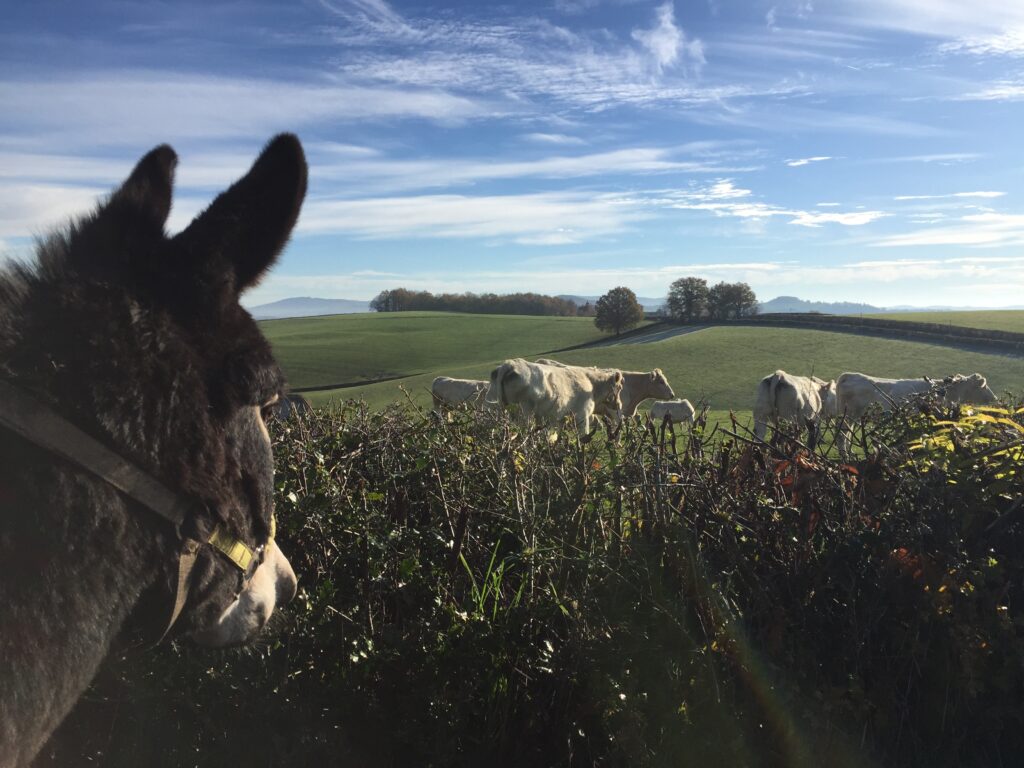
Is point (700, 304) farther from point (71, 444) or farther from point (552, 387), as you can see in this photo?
point (71, 444)

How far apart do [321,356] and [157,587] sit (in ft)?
200

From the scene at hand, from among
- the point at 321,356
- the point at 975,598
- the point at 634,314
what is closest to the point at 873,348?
the point at 634,314

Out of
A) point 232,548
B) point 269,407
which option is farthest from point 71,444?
point 269,407

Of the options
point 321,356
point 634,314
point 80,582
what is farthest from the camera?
point 634,314

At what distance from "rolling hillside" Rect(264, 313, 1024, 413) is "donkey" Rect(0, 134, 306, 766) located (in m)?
9.32

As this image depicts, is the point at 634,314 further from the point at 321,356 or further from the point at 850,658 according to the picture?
the point at 850,658

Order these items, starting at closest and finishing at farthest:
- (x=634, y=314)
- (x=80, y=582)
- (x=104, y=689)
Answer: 1. (x=80, y=582)
2. (x=104, y=689)
3. (x=634, y=314)

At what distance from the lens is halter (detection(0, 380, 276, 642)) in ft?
5.97

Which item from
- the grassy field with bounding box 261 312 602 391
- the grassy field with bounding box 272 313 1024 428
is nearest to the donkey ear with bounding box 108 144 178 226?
the grassy field with bounding box 272 313 1024 428

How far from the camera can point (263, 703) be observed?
13.1ft

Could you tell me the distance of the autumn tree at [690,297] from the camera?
7569 cm

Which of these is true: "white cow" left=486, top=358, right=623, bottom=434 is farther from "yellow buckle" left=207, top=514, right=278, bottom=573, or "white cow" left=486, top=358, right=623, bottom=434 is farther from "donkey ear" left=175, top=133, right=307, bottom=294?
"donkey ear" left=175, top=133, right=307, bottom=294

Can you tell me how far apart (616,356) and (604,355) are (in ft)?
2.78

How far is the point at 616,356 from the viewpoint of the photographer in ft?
149
